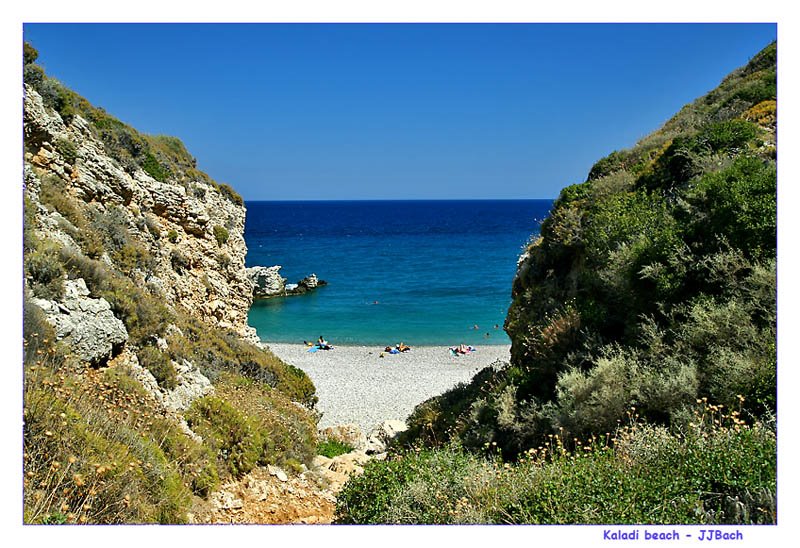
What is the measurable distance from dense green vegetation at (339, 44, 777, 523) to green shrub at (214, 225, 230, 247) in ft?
29.8

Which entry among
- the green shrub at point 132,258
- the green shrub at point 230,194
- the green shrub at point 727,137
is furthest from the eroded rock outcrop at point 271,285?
the green shrub at point 727,137

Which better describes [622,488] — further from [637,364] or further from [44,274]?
[44,274]

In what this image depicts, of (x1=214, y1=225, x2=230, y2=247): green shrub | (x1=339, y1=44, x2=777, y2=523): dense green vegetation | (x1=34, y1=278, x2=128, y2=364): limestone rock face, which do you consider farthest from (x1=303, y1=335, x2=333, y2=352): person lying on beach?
(x1=34, y1=278, x2=128, y2=364): limestone rock face

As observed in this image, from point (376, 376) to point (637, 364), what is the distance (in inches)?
788

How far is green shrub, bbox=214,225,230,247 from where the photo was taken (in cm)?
1620

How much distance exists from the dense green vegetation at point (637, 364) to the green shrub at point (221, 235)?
9085 mm

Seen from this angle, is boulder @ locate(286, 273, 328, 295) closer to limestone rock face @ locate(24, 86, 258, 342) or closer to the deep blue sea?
the deep blue sea

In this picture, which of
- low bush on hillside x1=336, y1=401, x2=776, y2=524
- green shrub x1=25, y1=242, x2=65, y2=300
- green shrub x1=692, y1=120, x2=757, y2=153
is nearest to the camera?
low bush on hillside x1=336, y1=401, x2=776, y2=524

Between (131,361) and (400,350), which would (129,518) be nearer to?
(131,361)

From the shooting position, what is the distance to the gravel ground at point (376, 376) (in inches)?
797

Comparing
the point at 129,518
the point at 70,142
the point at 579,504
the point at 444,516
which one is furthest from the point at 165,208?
the point at 579,504

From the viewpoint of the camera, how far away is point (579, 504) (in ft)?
13.0

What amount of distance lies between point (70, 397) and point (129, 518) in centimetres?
170
